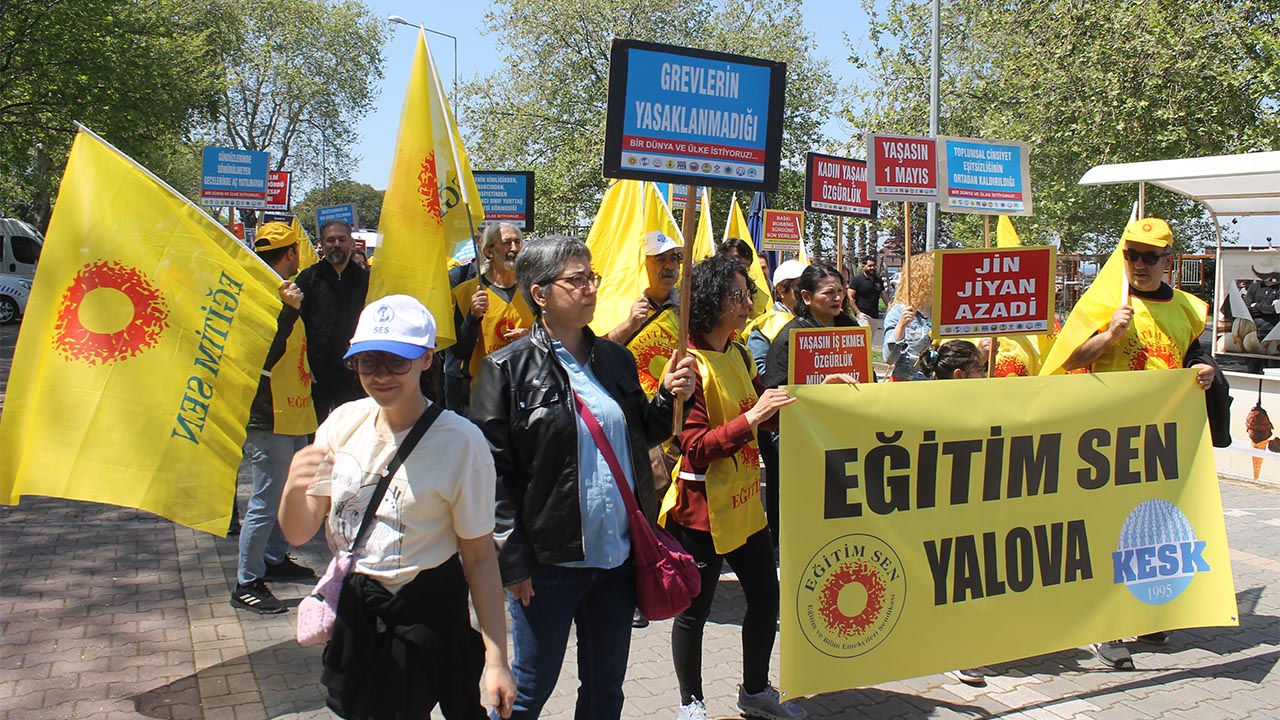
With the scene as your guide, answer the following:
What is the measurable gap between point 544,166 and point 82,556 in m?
25.9

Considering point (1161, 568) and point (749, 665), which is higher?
point (1161, 568)

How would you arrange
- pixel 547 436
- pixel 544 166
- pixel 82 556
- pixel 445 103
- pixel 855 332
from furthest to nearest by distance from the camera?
pixel 544 166 < pixel 82 556 < pixel 445 103 < pixel 855 332 < pixel 547 436

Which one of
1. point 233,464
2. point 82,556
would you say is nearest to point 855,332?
point 233,464

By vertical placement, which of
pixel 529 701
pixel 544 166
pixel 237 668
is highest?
pixel 544 166

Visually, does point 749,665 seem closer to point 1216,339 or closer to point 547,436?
point 547,436

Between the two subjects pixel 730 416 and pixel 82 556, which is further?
pixel 82 556

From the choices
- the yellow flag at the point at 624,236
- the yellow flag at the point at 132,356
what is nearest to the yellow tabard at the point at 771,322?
the yellow flag at the point at 624,236

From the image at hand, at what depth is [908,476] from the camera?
169 inches

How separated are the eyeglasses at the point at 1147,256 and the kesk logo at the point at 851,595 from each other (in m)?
2.20

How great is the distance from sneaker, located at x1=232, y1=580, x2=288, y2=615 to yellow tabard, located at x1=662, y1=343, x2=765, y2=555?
7.76ft

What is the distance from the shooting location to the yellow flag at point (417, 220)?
4914 mm

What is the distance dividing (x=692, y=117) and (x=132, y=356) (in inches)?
92.7

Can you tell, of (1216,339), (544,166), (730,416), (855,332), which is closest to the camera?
(730,416)

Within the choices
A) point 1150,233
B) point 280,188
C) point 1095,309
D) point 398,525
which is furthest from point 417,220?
point 280,188
